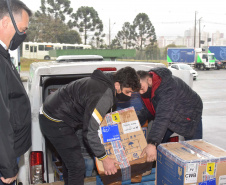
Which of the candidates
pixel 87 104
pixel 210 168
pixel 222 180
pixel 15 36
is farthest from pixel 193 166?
pixel 15 36

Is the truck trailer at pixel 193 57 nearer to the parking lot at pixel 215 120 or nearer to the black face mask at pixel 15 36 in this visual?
the parking lot at pixel 215 120

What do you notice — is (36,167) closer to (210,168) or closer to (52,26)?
(210,168)

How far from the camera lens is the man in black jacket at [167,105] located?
3084 millimetres

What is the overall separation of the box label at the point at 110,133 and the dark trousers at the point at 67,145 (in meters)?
0.29

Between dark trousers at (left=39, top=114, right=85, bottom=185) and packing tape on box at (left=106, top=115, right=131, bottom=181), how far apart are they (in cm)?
36

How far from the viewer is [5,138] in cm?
198

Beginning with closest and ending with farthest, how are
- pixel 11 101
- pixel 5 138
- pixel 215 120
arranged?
pixel 5 138, pixel 11 101, pixel 215 120

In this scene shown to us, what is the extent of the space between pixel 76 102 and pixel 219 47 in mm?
42887

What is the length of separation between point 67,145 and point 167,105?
1.11 m

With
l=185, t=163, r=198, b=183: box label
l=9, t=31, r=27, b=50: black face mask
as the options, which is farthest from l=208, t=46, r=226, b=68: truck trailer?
l=9, t=31, r=27, b=50: black face mask

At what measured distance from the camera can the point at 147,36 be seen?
6356 cm

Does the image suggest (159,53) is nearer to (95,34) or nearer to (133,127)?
(95,34)

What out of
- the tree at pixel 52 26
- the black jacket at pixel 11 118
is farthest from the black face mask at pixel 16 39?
the tree at pixel 52 26

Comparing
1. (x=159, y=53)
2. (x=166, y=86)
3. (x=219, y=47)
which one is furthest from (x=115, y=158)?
(x=159, y=53)
